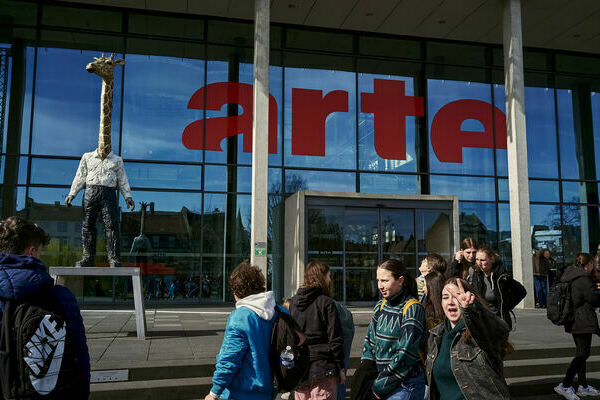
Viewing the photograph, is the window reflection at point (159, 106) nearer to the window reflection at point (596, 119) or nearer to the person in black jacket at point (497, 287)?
the person in black jacket at point (497, 287)

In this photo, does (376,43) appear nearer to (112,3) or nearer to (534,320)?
(112,3)

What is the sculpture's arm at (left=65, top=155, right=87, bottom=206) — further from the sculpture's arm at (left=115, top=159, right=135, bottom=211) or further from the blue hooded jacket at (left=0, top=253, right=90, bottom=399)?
the blue hooded jacket at (left=0, top=253, right=90, bottom=399)

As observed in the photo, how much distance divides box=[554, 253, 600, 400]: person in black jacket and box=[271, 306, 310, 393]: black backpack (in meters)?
4.48

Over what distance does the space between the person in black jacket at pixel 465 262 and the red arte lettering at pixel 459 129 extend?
12916mm

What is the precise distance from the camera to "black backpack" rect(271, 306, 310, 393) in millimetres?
2963

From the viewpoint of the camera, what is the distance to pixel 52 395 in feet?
7.78

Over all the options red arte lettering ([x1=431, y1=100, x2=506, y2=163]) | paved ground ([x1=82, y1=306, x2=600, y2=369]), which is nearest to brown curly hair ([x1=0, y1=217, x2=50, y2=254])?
paved ground ([x1=82, y1=306, x2=600, y2=369])

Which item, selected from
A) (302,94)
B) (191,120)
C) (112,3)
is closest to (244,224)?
(191,120)

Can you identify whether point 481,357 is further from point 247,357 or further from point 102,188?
point 102,188

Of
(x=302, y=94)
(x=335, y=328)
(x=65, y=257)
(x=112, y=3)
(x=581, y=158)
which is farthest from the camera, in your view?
(x=581, y=158)

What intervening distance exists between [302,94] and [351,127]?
1.93 m

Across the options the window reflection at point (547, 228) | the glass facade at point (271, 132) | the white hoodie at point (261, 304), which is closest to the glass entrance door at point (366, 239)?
the glass facade at point (271, 132)

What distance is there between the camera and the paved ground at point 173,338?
657 cm

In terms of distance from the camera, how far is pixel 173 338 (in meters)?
8.35
